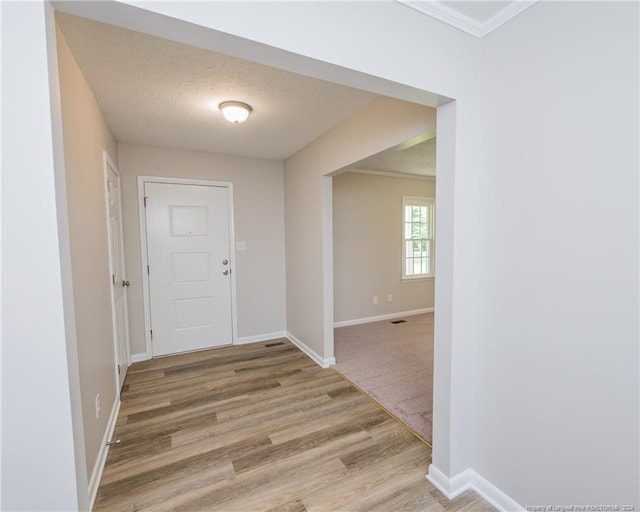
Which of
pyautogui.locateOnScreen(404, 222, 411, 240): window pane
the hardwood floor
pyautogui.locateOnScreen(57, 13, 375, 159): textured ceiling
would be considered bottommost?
the hardwood floor

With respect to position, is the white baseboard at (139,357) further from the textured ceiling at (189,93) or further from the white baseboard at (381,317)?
the white baseboard at (381,317)

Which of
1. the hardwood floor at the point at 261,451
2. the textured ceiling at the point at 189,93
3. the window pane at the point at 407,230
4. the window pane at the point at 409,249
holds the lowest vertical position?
the hardwood floor at the point at 261,451

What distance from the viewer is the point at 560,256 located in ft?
4.15

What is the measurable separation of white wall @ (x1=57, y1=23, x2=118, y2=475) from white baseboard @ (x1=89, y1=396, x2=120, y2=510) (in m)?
0.04

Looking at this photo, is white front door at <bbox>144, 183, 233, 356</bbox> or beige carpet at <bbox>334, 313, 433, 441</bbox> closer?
beige carpet at <bbox>334, 313, 433, 441</bbox>

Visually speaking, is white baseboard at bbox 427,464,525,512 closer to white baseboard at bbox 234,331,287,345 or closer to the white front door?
white baseboard at bbox 234,331,287,345

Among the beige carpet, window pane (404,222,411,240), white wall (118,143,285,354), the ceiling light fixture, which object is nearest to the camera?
the ceiling light fixture

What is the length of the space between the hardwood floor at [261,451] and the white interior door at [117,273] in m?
0.32

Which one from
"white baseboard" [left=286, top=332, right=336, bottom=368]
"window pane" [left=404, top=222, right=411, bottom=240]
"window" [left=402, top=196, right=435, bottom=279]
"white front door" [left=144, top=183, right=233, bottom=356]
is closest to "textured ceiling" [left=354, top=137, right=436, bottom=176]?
"window" [left=402, top=196, right=435, bottom=279]

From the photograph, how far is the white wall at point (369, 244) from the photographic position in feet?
14.9

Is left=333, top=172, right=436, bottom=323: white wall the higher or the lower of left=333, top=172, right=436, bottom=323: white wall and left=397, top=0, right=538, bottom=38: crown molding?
the lower

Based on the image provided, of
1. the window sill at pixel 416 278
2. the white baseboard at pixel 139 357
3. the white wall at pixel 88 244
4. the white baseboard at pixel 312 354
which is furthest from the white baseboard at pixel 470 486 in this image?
the window sill at pixel 416 278

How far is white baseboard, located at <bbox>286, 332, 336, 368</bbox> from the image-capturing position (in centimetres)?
323

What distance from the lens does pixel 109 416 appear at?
214 cm
